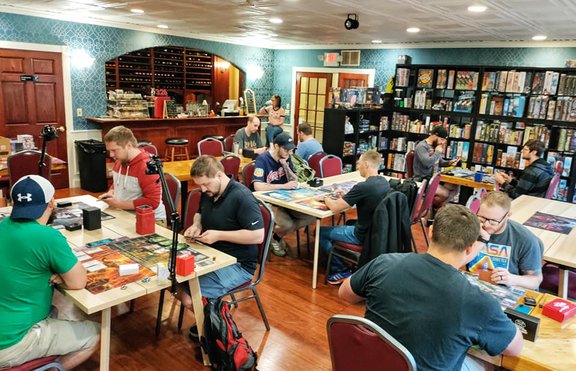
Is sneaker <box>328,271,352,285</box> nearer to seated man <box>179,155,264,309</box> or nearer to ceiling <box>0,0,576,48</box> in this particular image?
seated man <box>179,155,264,309</box>

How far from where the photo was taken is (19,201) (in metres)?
2.04

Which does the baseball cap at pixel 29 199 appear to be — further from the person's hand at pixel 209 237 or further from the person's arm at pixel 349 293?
the person's arm at pixel 349 293

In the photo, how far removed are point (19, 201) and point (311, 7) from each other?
13.0 feet

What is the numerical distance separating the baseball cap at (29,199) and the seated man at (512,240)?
2.39 m

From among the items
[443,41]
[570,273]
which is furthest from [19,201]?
[443,41]

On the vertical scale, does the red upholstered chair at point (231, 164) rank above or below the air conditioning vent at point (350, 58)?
below

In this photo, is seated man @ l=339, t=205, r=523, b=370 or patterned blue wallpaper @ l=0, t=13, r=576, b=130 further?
patterned blue wallpaper @ l=0, t=13, r=576, b=130

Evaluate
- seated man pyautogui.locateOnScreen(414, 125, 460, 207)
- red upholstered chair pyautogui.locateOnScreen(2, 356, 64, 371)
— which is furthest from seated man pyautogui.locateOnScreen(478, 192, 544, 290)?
seated man pyautogui.locateOnScreen(414, 125, 460, 207)

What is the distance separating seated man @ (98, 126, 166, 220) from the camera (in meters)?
3.43

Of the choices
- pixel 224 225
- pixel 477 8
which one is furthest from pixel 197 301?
pixel 477 8

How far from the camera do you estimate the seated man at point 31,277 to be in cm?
197

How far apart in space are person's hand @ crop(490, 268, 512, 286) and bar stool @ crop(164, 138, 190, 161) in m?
6.66

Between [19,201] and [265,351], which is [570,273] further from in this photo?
[19,201]

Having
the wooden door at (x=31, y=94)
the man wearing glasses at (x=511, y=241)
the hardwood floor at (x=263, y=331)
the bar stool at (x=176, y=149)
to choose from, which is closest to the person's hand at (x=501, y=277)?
the man wearing glasses at (x=511, y=241)
